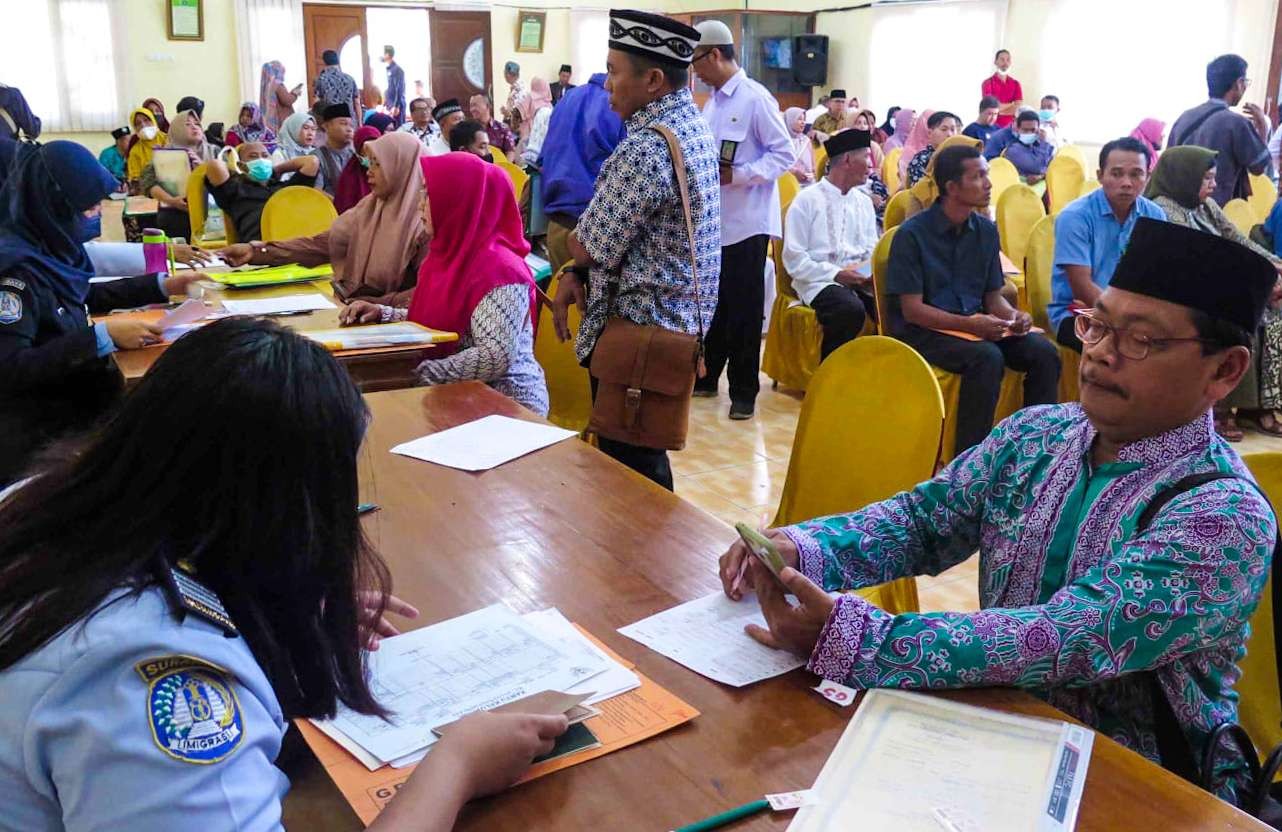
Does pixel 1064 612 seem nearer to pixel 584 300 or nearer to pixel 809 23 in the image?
pixel 584 300

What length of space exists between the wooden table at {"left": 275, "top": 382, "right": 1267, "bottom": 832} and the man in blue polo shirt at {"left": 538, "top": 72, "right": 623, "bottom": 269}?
2503 millimetres

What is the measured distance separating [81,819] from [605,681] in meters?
0.58

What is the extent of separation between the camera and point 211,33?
13.0 meters

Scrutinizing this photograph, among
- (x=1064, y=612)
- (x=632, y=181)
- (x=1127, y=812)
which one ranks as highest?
(x=632, y=181)

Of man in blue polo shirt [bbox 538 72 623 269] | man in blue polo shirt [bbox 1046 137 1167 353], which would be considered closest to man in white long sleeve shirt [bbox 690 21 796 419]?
man in blue polo shirt [bbox 538 72 623 269]

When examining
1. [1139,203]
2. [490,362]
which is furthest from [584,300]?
[1139,203]

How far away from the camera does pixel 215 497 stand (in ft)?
2.75

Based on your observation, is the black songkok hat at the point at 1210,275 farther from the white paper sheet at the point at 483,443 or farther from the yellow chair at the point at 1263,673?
the white paper sheet at the point at 483,443

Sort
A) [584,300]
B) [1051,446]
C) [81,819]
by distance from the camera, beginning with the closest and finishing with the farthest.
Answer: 1. [81,819]
2. [1051,446]
3. [584,300]

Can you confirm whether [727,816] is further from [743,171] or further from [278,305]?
[743,171]

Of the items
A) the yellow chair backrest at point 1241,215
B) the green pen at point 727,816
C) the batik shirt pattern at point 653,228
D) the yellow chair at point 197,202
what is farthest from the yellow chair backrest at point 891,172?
the green pen at point 727,816

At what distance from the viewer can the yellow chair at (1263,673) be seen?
5.12ft

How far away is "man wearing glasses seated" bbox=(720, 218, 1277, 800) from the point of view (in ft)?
3.87

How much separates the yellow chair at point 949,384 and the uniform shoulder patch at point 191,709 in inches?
128
